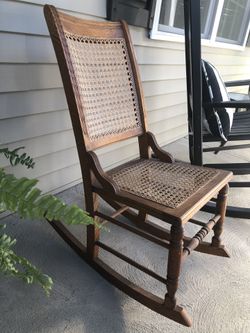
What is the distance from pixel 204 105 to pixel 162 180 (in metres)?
0.72

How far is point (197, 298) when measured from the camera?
1.18m

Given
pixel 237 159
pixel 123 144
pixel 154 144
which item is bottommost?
pixel 237 159

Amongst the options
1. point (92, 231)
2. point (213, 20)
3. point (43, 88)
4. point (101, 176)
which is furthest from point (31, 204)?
point (213, 20)

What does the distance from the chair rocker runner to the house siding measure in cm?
34

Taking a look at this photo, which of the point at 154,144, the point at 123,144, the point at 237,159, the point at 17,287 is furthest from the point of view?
the point at 237,159

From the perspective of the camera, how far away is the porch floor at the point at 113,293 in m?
1.05

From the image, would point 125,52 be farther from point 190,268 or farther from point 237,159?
point 237,159

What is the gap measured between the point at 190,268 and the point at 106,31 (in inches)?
44.6

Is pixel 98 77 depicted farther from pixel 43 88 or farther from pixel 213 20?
pixel 213 20

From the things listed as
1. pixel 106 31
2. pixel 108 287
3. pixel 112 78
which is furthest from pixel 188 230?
pixel 106 31

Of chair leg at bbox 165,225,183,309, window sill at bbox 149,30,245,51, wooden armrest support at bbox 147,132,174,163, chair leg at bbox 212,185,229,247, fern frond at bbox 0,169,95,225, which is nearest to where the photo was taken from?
fern frond at bbox 0,169,95,225

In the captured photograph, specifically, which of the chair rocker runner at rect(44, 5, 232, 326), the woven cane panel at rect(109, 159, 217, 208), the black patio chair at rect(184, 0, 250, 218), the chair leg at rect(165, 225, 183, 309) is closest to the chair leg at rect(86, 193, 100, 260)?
the chair rocker runner at rect(44, 5, 232, 326)

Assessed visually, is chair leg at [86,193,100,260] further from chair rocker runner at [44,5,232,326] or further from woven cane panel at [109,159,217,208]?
woven cane panel at [109,159,217,208]

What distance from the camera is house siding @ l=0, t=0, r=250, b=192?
1.35 meters
